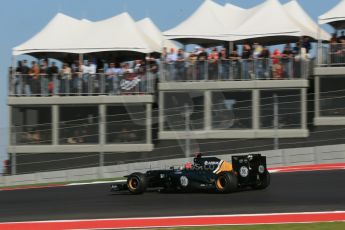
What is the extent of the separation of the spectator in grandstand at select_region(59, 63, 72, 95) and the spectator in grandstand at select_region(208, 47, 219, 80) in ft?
14.3

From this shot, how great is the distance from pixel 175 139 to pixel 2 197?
6.01 m

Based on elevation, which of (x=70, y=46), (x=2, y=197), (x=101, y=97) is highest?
(x=70, y=46)

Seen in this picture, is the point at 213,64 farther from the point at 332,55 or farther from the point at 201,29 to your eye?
the point at 332,55

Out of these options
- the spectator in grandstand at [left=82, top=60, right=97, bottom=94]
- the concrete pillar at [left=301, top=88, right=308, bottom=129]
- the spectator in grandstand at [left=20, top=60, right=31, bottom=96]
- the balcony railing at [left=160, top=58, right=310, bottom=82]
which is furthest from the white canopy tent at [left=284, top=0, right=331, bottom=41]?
the spectator in grandstand at [left=20, top=60, right=31, bottom=96]

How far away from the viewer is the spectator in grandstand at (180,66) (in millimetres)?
21234

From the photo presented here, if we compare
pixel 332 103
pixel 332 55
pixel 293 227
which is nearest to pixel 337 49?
pixel 332 55

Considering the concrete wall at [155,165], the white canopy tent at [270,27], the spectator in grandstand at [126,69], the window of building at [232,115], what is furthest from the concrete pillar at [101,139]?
the white canopy tent at [270,27]

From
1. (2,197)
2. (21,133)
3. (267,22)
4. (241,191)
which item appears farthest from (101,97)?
(241,191)

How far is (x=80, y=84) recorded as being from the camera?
73.3ft

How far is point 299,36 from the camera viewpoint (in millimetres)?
21094

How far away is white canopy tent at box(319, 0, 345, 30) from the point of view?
20.9 meters

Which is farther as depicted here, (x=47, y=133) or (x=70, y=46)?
(x=70, y=46)

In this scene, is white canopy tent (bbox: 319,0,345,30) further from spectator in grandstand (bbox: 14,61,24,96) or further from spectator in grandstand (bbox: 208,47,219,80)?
spectator in grandstand (bbox: 14,61,24,96)

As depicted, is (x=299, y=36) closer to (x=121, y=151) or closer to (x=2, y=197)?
(x=121, y=151)
